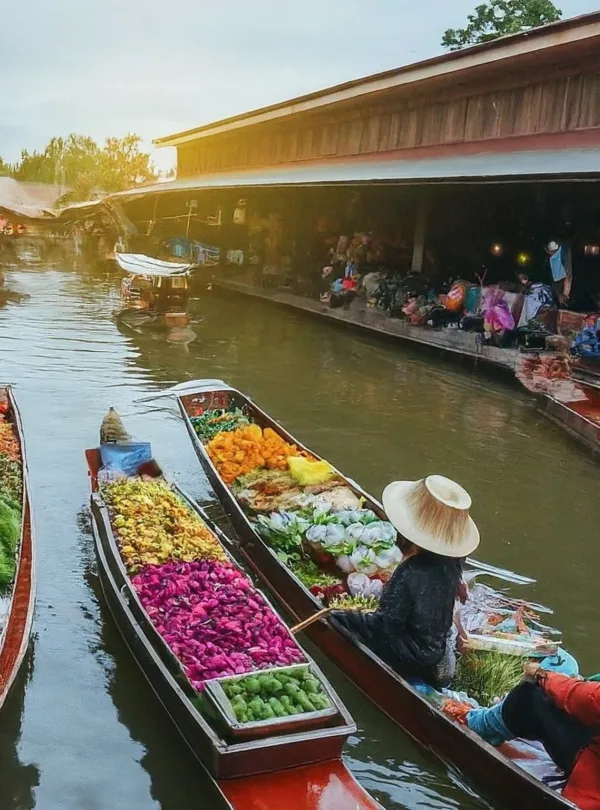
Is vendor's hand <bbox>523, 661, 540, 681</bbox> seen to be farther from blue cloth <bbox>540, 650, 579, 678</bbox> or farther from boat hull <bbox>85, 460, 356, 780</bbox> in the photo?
boat hull <bbox>85, 460, 356, 780</bbox>

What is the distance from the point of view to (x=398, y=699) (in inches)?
190

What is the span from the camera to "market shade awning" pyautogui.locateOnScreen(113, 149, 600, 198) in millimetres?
11375

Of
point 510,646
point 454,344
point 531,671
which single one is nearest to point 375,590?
point 510,646

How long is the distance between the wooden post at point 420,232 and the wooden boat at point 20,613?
12.5 meters

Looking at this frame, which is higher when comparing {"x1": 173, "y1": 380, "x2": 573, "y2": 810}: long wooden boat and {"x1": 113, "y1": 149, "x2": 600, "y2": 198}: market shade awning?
{"x1": 113, "y1": 149, "x2": 600, "y2": 198}: market shade awning

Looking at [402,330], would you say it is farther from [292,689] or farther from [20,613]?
[292,689]

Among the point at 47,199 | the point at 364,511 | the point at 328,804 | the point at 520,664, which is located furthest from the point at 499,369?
the point at 47,199

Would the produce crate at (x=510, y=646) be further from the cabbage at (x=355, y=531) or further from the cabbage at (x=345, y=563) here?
the cabbage at (x=355, y=531)

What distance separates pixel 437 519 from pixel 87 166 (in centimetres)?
7381

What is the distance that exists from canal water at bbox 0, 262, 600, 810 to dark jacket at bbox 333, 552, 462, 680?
0.48 m

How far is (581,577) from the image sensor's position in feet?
23.9

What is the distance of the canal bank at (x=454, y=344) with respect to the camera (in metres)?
11.1

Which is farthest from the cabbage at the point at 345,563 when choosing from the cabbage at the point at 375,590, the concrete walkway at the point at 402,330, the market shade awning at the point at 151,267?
the market shade awning at the point at 151,267

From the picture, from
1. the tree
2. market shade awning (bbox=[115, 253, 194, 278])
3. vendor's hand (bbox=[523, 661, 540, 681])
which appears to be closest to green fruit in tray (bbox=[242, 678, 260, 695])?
vendor's hand (bbox=[523, 661, 540, 681])
